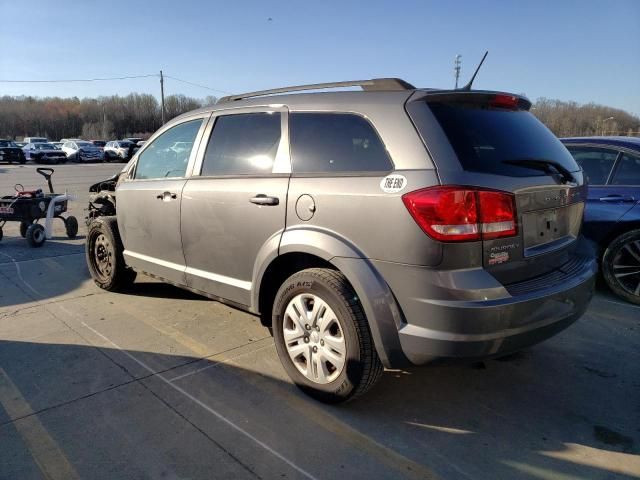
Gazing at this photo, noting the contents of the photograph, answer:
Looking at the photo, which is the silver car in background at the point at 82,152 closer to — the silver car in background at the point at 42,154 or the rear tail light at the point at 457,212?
the silver car in background at the point at 42,154

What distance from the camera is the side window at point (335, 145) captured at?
277cm

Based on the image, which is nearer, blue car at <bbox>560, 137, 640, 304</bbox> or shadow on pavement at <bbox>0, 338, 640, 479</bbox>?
shadow on pavement at <bbox>0, 338, 640, 479</bbox>

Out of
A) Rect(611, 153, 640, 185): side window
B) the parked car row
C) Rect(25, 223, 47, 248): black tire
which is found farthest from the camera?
the parked car row

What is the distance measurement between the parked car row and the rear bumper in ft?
106

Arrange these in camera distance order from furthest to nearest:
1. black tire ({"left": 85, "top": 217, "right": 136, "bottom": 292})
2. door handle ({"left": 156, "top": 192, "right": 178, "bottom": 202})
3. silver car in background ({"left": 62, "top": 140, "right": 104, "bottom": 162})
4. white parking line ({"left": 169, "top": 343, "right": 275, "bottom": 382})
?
silver car in background ({"left": 62, "top": 140, "right": 104, "bottom": 162})
black tire ({"left": 85, "top": 217, "right": 136, "bottom": 292})
door handle ({"left": 156, "top": 192, "right": 178, "bottom": 202})
white parking line ({"left": 169, "top": 343, "right": 275, "bottom": 382})

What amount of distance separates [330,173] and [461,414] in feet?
5.35

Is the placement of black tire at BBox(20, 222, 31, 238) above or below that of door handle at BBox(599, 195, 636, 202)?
below

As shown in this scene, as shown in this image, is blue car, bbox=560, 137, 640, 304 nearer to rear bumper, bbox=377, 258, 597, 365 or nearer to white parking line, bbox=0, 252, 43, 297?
rear bumper, bbox=377, 258, 597, 365

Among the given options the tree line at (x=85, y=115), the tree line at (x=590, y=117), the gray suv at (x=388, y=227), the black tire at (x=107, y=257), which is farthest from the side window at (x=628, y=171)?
the tree line at (x=85, y=115)

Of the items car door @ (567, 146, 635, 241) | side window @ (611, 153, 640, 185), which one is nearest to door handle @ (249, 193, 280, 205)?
car door @ (567, 146, 635, 241)

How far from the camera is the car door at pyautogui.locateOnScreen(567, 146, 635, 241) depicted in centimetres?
486

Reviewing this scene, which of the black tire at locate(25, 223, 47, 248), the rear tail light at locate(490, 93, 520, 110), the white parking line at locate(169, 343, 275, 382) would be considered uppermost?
the rear tail light at locate(490, 93, 520, 110)

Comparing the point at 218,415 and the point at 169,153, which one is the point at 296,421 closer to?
the point at 218,415

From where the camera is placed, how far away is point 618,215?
4.82m
